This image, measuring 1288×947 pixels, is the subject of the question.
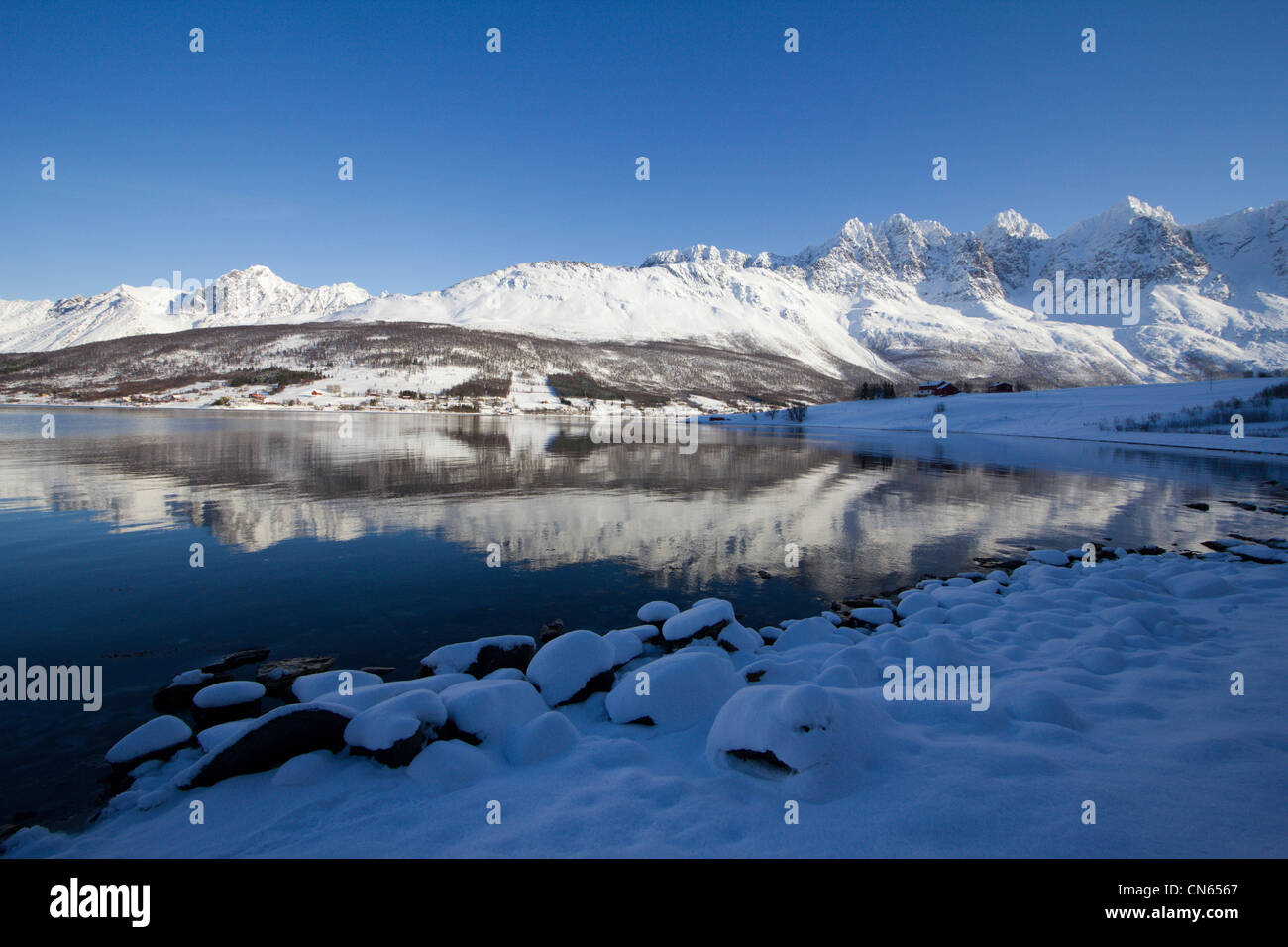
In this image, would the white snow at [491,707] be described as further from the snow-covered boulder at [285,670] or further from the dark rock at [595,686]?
the snow-covered boulder at [285,670]

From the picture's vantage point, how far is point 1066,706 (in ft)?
19.5

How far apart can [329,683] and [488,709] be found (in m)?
2.79

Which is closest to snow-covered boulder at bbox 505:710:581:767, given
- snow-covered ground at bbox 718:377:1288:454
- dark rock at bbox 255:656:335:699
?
dark rock at bbox 255:656:335:699

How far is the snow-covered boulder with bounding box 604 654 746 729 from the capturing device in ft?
21.7

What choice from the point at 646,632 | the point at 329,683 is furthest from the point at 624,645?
the point at 329,683

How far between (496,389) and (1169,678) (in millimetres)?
172320

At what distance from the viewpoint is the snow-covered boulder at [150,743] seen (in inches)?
238

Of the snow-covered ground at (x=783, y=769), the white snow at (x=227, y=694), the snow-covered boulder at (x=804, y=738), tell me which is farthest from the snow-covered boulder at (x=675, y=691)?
the white snow at (x=227, y=694)

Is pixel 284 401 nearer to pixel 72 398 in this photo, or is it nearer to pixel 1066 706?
pixel 72 398

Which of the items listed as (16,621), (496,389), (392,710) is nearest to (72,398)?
(496,389)

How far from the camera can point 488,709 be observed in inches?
249

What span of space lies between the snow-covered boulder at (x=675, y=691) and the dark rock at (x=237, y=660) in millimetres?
5990

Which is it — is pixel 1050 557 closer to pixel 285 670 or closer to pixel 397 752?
pixel 397 752

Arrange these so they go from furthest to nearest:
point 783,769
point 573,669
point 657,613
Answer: point 657,613
point 573,669
point 783,769
